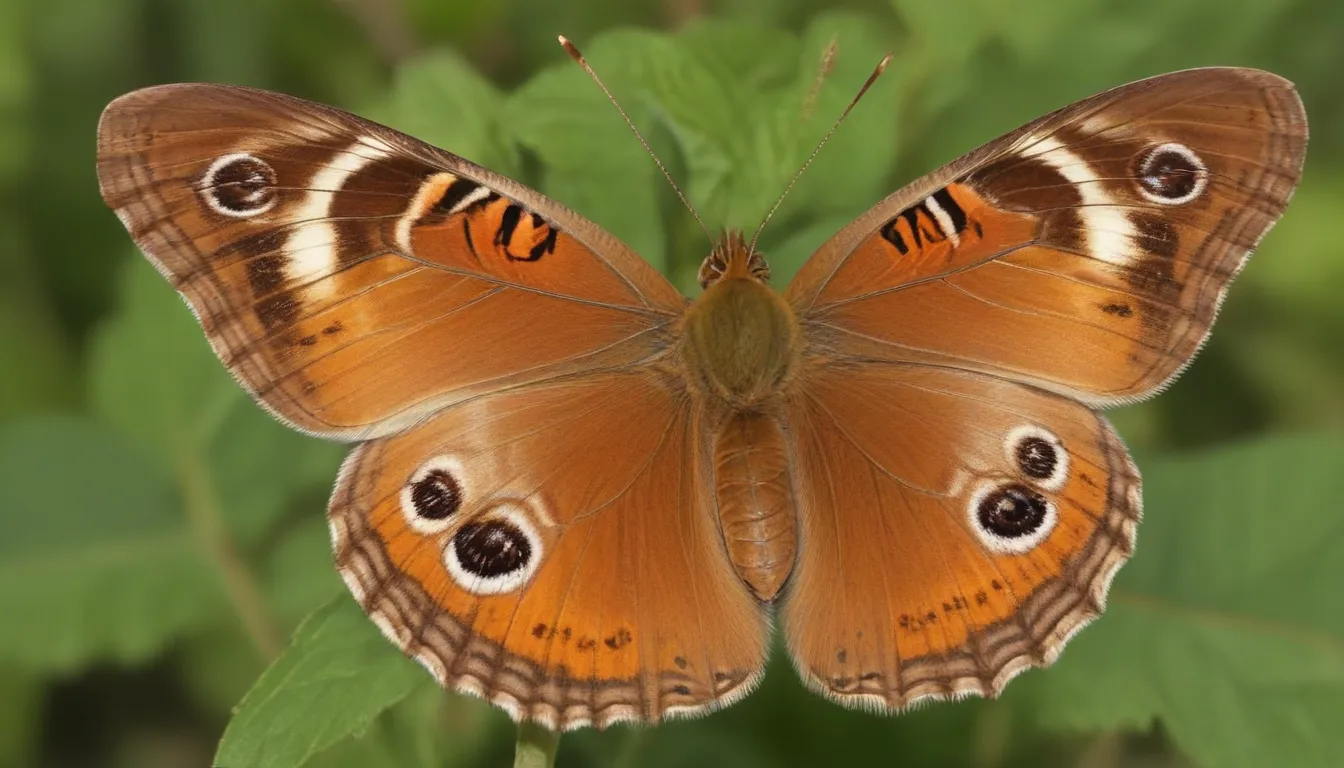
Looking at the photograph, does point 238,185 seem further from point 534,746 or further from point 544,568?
point 534,746

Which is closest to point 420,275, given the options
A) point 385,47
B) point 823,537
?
point 823,537

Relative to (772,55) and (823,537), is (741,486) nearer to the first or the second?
(823,537)

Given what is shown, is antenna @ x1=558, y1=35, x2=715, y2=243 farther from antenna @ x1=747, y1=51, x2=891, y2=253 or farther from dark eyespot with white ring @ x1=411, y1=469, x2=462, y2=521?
dark eyespot with white ring @ x1=411, y1=469, x2=462, y2=521

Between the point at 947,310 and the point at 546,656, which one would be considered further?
the point at 947,310

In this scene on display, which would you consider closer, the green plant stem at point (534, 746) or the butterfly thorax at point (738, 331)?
the green plant stem at point (534, 746)

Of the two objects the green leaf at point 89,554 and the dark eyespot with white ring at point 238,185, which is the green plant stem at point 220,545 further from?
the dark eyespot with white ring at point 238,185

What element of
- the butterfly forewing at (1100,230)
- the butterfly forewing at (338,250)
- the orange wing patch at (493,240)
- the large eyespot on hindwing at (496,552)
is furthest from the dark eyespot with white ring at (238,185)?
the butterfly forewing at (1100,230)

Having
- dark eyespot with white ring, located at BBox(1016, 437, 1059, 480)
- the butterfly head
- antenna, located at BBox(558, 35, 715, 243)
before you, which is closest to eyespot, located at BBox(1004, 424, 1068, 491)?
dark eyespot with white ring, located at BBox(1016, 437, 1059, 480)
